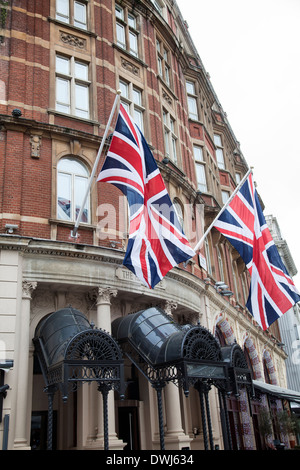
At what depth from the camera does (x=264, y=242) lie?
60.5ft

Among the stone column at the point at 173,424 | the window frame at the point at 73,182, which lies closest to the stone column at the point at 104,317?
the window frame at the point at 73,182

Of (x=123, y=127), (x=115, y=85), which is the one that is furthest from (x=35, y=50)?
(x=123, y=127)

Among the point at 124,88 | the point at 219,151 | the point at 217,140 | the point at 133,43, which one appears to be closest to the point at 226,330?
the point at 124,88

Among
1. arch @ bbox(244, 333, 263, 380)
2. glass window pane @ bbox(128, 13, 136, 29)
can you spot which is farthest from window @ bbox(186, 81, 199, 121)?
arch @ bbox(244, 333, 263, 380)

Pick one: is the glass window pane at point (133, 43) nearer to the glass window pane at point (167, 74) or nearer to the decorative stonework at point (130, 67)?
the decorative stonework at point (130, 67)

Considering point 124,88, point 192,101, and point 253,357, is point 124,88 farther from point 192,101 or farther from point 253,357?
point 253,357

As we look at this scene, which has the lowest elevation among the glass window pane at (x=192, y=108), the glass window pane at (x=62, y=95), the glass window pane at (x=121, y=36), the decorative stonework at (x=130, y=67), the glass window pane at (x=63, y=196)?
the glass window pane at (x=63, y=196)

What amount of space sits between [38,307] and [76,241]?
259 centimetres

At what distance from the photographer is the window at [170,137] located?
22531 millimetres

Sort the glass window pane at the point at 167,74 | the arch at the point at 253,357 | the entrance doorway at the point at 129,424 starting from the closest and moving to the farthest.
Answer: the entrance doorway at the point at 129,424 → the glass window pane at the point at 167,74 → the arch at the point at 253,357

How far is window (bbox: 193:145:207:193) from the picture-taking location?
28266mm

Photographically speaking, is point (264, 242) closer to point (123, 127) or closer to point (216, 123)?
point (123, 127)

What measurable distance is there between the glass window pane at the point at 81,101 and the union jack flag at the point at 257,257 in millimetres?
6935

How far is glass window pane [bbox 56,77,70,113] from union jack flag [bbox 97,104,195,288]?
15.0 ft
